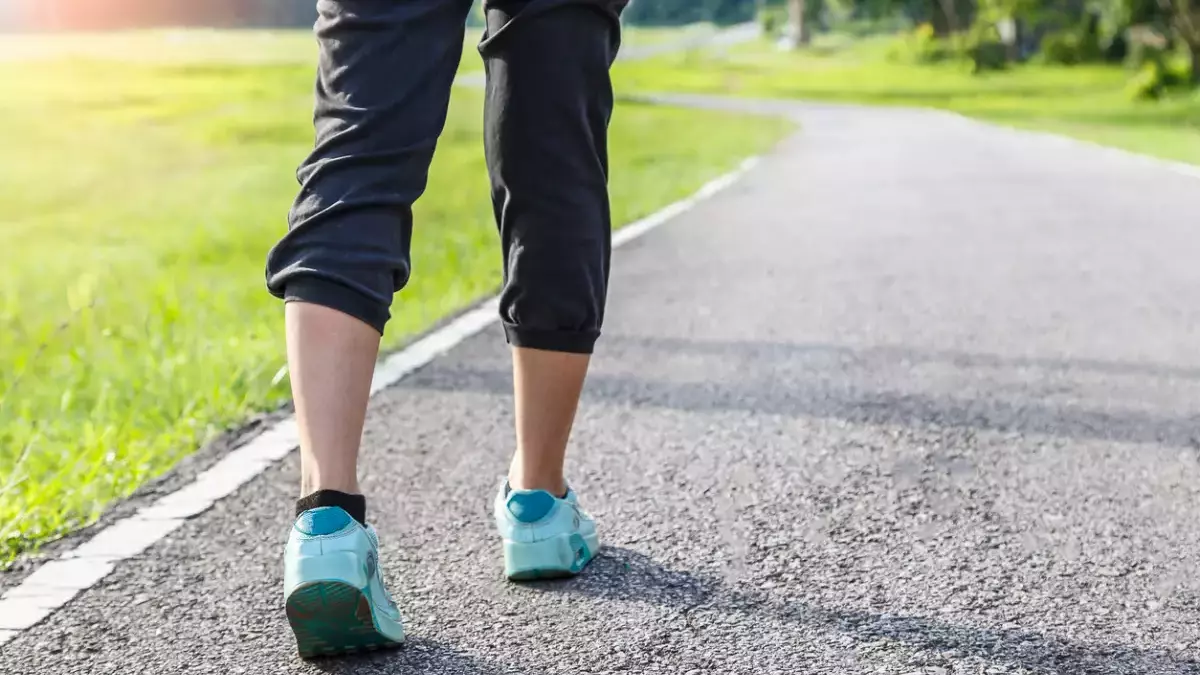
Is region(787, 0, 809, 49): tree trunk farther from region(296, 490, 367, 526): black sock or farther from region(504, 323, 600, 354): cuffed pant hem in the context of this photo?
region(296, 490, 367, 526): black sock

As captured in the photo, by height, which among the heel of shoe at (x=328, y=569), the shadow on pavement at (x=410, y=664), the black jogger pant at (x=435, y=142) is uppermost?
the black jogger pant at (x=435, y=142)

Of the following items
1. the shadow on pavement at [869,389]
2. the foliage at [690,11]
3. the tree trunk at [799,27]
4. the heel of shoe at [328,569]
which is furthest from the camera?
the foliage at [690,11]

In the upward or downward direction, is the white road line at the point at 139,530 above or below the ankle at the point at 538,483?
below

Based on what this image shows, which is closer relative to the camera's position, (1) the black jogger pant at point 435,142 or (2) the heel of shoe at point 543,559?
(1) the black jogger pant at point 435,142

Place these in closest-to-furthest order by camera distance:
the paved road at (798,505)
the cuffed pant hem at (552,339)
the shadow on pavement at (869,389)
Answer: the paved road at (798,505), the cuffed pant hem at (552,339), the shadow on pavement at (869,389)

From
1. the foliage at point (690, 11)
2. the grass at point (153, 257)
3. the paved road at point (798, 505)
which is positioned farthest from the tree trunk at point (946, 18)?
the paved road at point (798, 505)

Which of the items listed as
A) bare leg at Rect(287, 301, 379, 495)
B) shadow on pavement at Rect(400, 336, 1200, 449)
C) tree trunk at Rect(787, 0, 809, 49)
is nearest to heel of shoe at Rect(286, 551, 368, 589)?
bare leg at Rect(287, 301, 379, 495)

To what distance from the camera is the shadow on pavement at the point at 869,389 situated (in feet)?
13.0

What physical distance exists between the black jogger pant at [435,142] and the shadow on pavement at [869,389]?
5.34 feet

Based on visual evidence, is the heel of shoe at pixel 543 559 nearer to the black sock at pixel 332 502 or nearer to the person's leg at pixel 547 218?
the person's leg at pixel 547 218

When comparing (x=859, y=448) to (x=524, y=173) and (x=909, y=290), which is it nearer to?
(x=524, y=173)

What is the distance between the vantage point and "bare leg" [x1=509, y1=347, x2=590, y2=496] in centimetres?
261

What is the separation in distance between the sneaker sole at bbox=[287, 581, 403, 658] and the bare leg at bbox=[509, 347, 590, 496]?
1.54 ft

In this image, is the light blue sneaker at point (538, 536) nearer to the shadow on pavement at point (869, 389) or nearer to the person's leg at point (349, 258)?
the person's leg at point (349, 258)
